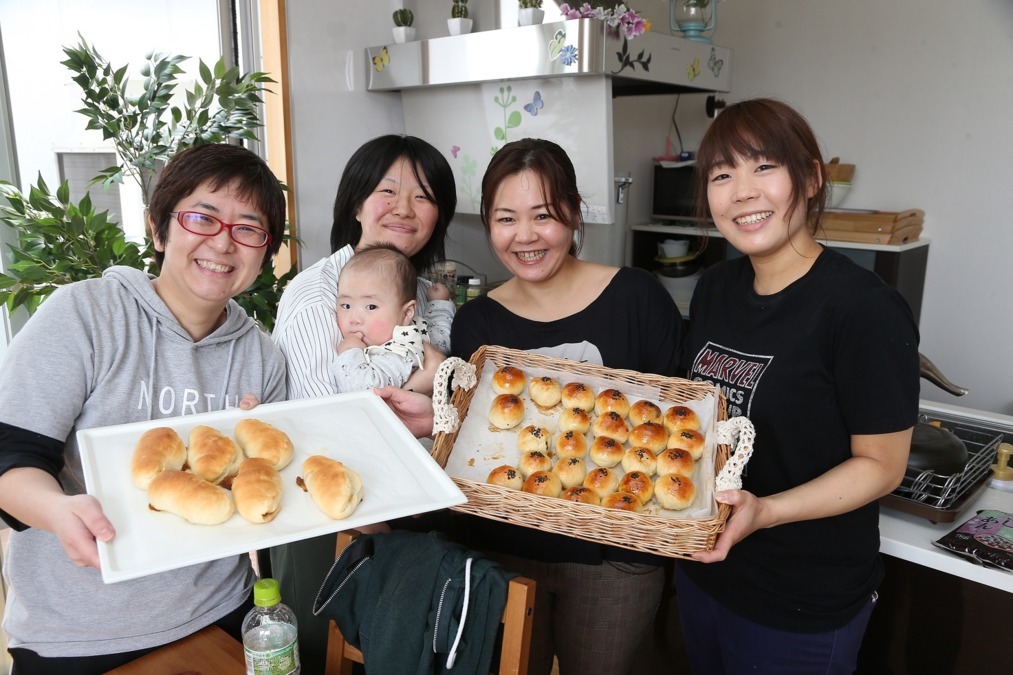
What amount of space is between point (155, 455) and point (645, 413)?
0.85m

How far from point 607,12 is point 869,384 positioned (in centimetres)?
179

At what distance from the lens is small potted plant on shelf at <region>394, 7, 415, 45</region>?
312cm

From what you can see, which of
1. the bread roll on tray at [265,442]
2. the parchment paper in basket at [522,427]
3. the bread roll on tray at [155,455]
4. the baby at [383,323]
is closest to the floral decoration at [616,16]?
the baby at [383,323]

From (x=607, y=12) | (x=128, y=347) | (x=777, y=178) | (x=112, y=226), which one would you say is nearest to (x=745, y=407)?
(x=777, y=178)

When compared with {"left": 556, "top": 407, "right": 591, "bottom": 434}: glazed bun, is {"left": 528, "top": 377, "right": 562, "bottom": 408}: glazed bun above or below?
above

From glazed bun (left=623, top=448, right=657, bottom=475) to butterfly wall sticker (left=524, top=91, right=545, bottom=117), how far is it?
1.82 m

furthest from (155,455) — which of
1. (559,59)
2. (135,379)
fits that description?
(559,59)

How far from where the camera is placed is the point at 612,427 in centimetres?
133

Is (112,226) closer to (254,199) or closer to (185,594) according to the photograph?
(254,199)

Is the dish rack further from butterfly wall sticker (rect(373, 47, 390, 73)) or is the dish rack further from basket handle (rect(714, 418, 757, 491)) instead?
butterfly wall sticker (rect(373, 47, 390, 73))

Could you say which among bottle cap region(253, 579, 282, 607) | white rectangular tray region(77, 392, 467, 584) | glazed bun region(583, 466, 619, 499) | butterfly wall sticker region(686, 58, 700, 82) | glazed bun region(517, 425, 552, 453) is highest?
butterfly wall sticker region(686, 58, 700, 82)

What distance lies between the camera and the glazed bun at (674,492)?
1167mm

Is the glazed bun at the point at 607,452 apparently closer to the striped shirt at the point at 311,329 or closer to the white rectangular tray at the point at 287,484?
the white rectangular tray at the point at 287,484

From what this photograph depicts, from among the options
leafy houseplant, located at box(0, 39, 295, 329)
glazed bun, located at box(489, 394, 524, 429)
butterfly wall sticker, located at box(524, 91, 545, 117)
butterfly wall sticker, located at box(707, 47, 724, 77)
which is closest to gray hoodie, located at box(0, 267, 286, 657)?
glazed bun, located at box(489, 394, 524, 429)
